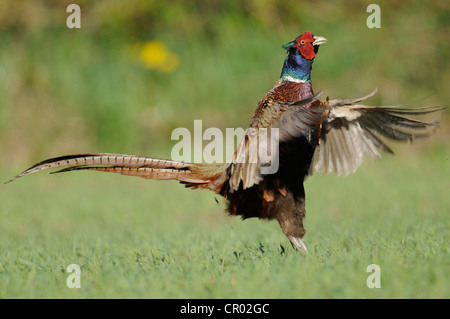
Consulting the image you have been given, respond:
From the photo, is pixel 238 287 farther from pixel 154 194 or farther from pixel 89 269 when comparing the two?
pixel 154 194

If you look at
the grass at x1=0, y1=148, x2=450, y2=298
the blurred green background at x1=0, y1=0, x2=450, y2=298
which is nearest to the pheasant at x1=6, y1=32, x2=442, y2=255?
the grass at x1=0, y1=148, x2=450, y2=298

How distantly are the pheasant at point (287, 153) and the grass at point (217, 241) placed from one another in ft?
1.20

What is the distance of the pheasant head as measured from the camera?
176 inches

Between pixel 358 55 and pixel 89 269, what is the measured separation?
7389 millimetres

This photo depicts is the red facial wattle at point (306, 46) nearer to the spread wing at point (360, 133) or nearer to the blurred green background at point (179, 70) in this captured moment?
the spread wing at point (360, 133)

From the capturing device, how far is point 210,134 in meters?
10.2

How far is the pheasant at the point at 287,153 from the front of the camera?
3.78 m

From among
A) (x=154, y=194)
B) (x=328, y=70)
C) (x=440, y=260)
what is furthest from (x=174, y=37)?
(x=440, y=260)

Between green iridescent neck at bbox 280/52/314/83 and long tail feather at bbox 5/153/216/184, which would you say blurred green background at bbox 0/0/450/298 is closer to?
long tail feather at bbox 5/153/216/184

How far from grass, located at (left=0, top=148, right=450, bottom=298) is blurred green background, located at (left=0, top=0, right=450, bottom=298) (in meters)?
0.05

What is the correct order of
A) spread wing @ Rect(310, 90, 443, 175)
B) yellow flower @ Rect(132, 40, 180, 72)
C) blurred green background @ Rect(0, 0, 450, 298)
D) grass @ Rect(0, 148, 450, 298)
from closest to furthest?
grass @ Rect(0, 148, 450, 298), spread wing @ Rect(310, 90, 443, 175), blurred green background @ Rect(0, 0, 450, 298), yellow flower @ Rect(132, 40, 180, 72)

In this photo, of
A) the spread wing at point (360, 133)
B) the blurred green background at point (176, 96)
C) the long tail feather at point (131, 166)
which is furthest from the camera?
the blurred green background at point (176, 96)

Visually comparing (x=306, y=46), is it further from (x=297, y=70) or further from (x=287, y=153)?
(x=287, y=153)

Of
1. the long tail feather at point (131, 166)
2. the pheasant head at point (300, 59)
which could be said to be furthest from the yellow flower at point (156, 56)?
the long tail feather at point (131, 166)
